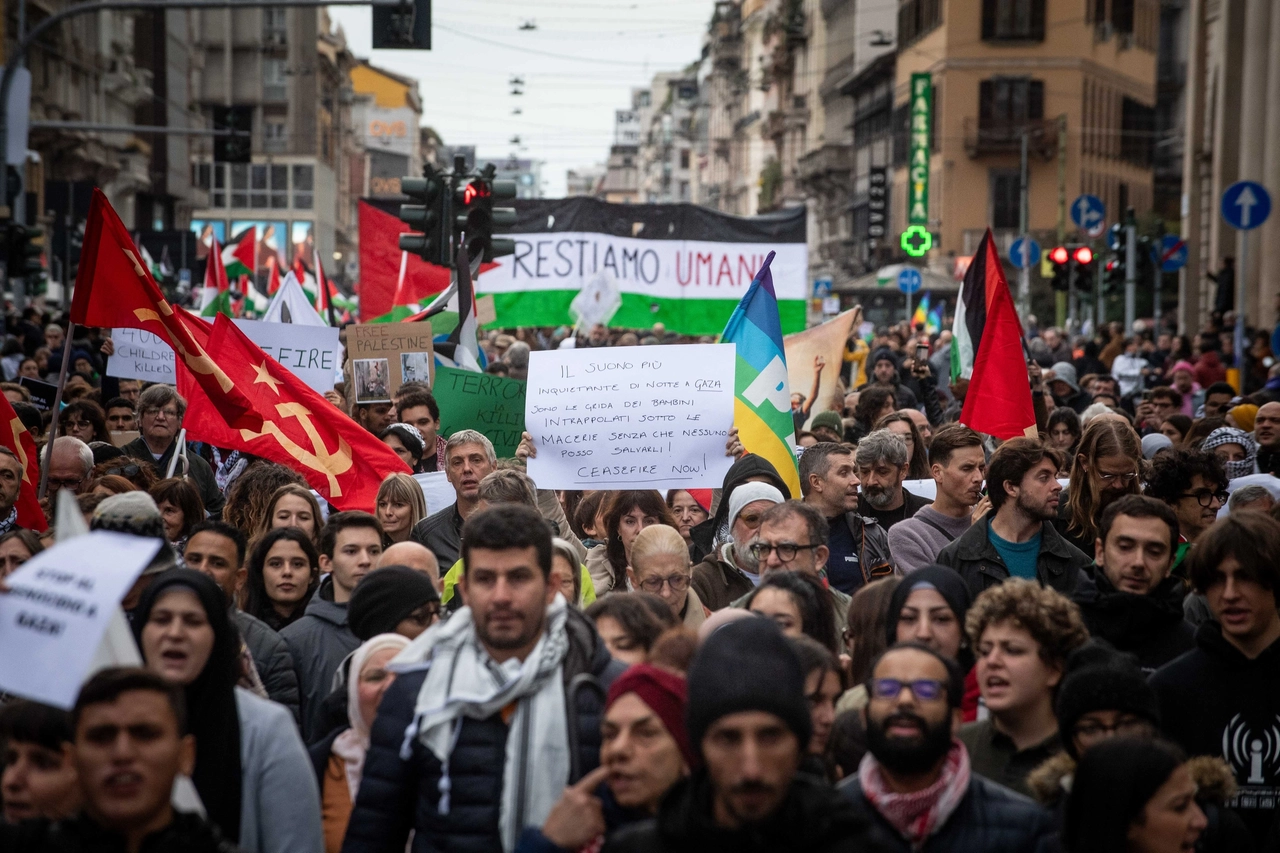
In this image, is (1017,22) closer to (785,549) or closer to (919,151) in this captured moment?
(919,151)

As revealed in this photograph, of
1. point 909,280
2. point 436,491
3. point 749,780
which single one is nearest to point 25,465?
point 436,491

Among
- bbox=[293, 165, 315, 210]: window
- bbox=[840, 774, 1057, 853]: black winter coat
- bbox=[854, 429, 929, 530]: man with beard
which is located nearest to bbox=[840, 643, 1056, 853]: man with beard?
bbox=[840, 774, 1057, 853]: black winter coat

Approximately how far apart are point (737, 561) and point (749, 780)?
12.6ft

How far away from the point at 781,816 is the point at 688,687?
33cm

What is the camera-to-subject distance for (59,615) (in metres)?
3.65

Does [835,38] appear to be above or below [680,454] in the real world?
above

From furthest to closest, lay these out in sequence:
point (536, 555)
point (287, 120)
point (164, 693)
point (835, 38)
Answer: point (287, 120) < point (835, 38) < point (536, 555) < point (164, 693)

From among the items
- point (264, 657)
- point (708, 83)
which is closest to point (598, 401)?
point (264, 657)

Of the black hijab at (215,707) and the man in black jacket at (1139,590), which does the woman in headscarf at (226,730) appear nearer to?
the black hijab at (215,707)

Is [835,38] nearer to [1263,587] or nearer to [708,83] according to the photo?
[708,83]

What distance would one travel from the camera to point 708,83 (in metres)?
142

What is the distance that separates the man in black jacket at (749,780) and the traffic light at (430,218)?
34.7ft

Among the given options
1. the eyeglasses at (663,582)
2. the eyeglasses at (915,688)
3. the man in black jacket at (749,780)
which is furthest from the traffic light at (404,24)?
the man in black jacket at (749,780)

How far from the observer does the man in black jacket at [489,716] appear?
162 inches
